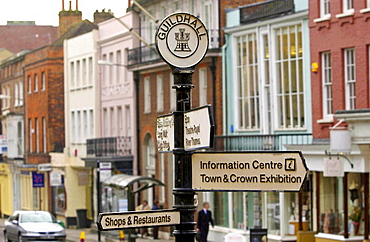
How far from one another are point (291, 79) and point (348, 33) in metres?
4.13

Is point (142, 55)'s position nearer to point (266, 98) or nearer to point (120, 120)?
point (120, 120)

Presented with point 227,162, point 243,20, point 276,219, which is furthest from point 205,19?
point 227,162

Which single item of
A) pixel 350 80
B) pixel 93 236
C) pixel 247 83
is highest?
pixel 247 83

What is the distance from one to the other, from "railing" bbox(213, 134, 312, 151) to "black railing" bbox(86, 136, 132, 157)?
11.5 metres

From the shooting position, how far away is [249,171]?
6.44m

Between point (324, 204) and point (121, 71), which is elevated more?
point (121, 71)

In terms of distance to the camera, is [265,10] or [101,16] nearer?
[265,10]

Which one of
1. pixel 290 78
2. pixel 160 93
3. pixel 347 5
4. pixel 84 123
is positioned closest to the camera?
pixel 347 5

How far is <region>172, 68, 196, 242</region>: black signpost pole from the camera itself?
664cm

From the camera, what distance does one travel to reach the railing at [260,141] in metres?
28.9

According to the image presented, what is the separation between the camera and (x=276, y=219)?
30.5m

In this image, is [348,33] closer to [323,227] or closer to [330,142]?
[330,142]

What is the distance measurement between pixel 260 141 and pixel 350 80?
5494mm

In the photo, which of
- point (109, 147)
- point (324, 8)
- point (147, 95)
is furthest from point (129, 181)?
point (109, 147)
